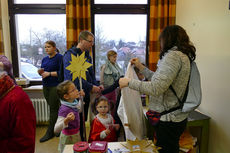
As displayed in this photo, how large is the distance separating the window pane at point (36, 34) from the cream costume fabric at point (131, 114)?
1905mm

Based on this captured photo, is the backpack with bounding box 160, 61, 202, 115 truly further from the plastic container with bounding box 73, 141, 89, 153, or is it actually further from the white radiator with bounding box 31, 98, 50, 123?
the white radiator with bounding box 31, 98, 50, 123

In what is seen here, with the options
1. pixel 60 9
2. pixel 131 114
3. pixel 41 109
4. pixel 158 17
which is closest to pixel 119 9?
pixel 158 17

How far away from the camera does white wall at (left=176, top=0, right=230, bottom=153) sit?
1.58m

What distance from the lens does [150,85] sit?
1075 millimetres

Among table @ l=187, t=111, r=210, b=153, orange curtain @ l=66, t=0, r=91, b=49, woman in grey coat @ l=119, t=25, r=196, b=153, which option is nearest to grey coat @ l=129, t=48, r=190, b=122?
woman in grey coat @ l=119, t=25, r=196, b=153

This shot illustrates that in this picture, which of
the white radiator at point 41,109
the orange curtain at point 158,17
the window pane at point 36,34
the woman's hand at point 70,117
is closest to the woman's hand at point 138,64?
the woman's hand at point 70,117

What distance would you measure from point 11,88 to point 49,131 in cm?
193

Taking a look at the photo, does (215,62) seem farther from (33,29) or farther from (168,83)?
(33,29)

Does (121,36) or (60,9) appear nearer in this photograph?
(60,9)

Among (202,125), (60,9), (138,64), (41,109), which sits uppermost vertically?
(60,9)

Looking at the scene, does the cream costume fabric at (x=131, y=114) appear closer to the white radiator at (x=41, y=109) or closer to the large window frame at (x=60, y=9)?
the large window frame at (x=60, y=9)

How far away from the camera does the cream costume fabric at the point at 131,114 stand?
151 cm

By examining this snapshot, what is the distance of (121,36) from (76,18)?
81cm

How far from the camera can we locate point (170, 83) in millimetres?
Result: 1055
